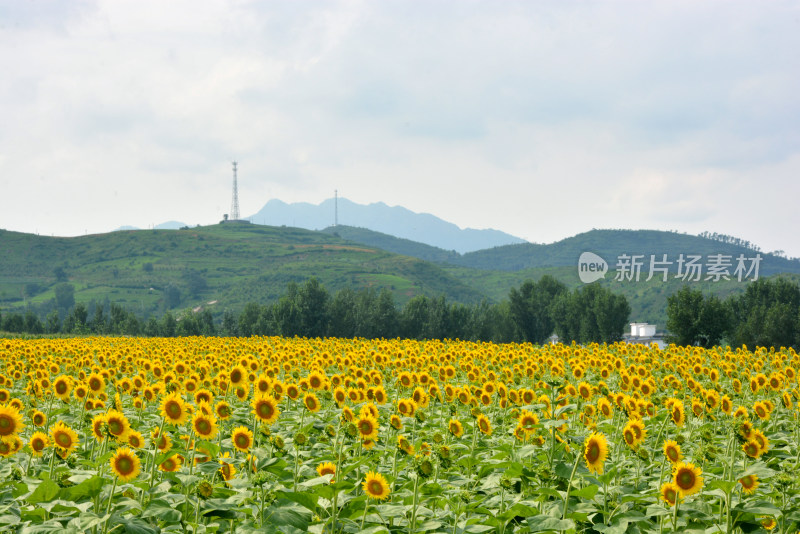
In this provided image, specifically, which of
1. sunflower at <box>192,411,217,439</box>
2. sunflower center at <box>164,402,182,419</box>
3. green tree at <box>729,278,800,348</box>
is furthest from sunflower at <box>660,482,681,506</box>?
green tree at <box>729,278,800,348</box>

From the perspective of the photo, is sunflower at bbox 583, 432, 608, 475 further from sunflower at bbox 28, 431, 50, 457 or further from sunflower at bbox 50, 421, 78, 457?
sunflower at bbox 28, 431, 50, 457

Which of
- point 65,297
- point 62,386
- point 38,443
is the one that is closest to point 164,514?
point 38,443

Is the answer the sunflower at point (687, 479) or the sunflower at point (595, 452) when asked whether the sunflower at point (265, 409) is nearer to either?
the sunflower at point (595, 452)

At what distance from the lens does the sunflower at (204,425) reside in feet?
21.7

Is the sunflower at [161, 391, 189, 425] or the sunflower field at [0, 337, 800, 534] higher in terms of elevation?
the sunflower at [161, 391, 189, 425]

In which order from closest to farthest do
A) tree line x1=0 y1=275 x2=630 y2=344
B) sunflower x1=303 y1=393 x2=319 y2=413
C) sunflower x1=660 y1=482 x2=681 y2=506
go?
sunflower x1=660 y1=482 x2=681 y2=506 → sunflower x1=303 y1=393 x2=319 y2=413 → tree line x1=0 y1=275 x2=630 y2=344

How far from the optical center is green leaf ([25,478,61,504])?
4.79 metres

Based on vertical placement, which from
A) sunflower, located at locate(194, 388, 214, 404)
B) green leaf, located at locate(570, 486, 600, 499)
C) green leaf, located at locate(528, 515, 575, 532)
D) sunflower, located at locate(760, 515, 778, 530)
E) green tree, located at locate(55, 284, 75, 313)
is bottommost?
sunflower, located at locate(760, 515, 778, 530)

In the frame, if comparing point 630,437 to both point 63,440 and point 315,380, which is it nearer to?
point 315,380

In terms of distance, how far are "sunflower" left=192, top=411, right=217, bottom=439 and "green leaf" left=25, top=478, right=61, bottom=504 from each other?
183 centimetres

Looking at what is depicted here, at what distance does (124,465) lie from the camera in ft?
17.2

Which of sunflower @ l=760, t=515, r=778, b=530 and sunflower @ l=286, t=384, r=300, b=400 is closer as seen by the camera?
sunflower @ l=760, t=515, r=778, b=530

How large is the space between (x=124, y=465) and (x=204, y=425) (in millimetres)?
1460

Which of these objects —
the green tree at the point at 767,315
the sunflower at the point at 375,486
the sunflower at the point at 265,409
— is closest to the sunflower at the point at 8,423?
the sunflower at the point at 265,409
